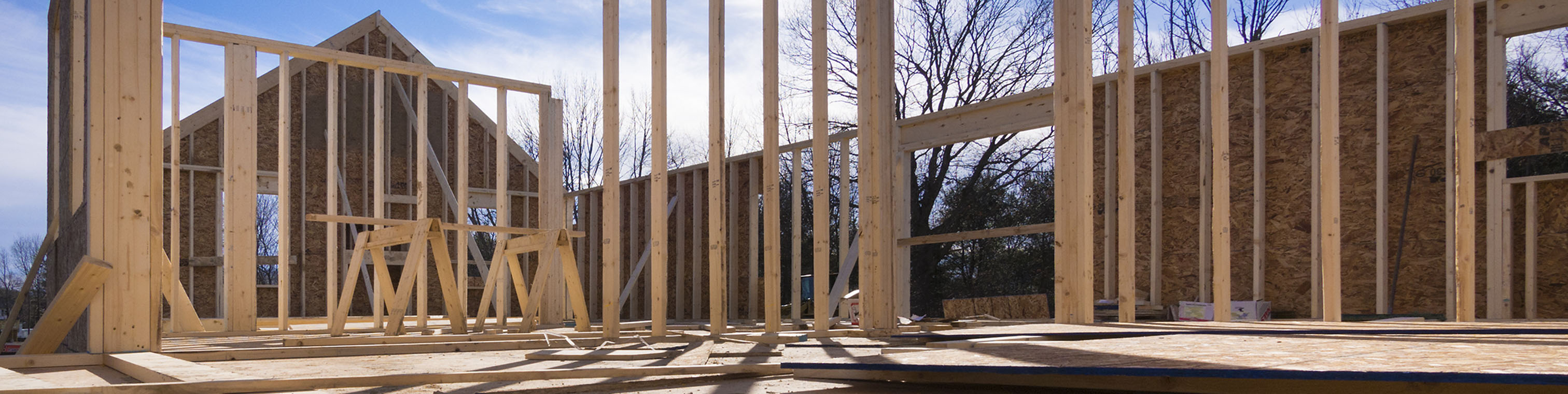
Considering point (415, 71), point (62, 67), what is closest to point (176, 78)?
point (62, 67)

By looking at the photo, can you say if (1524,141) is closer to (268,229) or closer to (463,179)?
(463,179)

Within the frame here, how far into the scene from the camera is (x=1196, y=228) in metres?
10.2

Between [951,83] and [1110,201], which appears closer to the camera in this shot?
[1110,201]

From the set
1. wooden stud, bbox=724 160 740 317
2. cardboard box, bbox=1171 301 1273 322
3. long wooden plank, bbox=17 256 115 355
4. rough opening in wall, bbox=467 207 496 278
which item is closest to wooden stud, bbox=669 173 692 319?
wooden stud, bbox=724 160 740 317

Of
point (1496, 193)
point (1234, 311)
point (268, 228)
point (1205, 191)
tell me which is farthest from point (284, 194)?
point (268, 228)

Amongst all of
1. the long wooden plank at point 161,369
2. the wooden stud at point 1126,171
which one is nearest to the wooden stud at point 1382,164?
the wooden stud at point 1126,171

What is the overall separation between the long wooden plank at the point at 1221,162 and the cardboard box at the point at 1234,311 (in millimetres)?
3215

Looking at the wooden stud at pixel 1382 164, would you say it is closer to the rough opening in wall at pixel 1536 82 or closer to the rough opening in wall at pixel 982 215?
the rough opening in wall at pixel 1536 82

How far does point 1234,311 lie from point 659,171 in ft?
20.6

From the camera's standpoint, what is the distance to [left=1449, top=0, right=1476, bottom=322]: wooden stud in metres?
6.39

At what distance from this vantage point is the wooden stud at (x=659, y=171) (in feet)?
19.8

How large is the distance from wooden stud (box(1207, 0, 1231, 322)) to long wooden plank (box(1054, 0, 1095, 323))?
0.74m

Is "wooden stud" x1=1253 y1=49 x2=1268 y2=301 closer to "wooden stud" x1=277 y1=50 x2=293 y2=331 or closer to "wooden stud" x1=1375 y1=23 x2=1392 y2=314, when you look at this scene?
"wooden stud" x1=1375 y1=23 x2=1392 y2=314

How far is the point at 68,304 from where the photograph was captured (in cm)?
445
